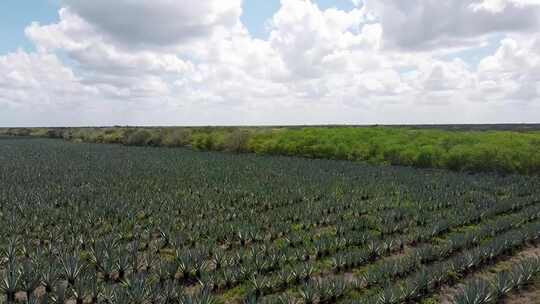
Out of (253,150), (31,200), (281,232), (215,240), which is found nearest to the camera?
(215,240)

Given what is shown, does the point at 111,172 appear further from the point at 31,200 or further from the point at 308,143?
the point at 308,143

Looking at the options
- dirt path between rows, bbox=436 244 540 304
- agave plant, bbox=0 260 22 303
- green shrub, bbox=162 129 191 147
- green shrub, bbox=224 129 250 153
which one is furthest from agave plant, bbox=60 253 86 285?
green shrub, bbox=162 129 191 147

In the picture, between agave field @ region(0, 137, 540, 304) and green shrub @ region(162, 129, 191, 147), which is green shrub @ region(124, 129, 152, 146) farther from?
agave field @ region(0, 137, 540, 304)

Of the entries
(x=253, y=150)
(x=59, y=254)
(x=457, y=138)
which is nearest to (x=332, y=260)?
(x=59, y=254)

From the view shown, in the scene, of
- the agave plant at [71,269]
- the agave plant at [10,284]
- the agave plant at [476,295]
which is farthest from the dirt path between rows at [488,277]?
the agave plant at [10,284]

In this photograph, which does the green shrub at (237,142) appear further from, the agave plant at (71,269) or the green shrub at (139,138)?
the agave plant at (71,269)

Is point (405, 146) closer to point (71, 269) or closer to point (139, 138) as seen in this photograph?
point (71, 269)

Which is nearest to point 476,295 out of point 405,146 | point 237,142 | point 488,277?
point 488,277
